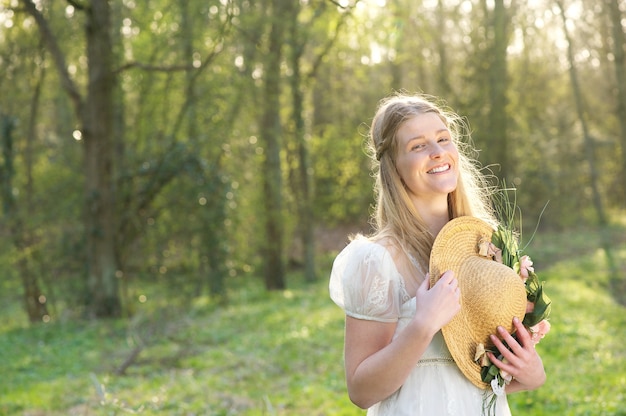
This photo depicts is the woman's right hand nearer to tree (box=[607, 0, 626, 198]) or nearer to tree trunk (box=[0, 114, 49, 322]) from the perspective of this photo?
tree trunk (box=[0, 114, 49, 322])

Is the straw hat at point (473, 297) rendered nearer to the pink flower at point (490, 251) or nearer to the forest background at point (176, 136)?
the pink flower at point (490, 251)

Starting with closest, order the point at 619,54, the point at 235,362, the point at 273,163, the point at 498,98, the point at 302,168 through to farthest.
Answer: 1. the point at 235,362
2. the point at 498,98
3. the point at 273,163
4. the point at 619,54
5. the point at 302,168

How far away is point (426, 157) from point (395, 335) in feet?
1.80

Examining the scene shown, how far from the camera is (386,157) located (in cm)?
240

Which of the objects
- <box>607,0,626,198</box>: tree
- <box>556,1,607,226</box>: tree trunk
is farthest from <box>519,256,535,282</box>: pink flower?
<box>556,1,607,226</box>: tree trunk

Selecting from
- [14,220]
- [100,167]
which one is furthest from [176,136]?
[14,220]

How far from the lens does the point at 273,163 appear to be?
54.4 feet

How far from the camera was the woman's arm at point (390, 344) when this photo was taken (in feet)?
6.72

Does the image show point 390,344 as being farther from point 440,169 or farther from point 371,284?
point 440,169

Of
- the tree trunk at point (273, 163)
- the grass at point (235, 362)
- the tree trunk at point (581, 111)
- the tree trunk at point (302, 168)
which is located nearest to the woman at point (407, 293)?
→ the grass at point (235, 362)

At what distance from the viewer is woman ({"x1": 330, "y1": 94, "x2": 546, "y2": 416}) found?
82.2 inches

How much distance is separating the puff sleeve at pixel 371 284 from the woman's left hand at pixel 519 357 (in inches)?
12.5

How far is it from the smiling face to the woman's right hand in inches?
13.0

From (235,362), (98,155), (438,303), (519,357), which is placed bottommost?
(235,362)
